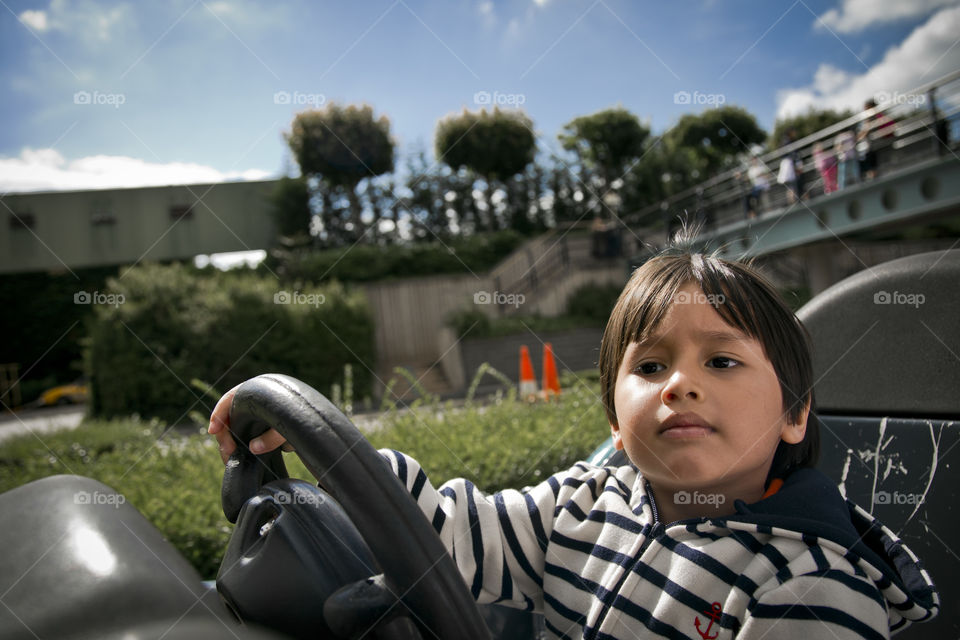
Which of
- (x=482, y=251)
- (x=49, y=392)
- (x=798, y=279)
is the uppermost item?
(x=482, y=251)

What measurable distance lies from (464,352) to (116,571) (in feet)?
47.3

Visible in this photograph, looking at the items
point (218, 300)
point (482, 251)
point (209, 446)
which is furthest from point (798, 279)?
point (209, 446)

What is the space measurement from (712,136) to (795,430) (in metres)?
22.4

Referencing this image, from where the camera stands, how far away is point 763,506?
1.12m

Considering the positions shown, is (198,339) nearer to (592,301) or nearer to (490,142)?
(592,301)

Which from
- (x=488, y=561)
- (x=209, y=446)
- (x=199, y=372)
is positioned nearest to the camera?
(x=488, y=561)

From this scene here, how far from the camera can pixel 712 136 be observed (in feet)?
70.5

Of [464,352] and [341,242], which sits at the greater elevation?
[341,242]

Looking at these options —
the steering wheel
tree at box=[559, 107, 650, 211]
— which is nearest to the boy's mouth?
the steering wheel

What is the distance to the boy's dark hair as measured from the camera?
47.6 inches

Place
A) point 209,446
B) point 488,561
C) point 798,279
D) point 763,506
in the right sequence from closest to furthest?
point 763,506 < point 488,561 < point 209,446 < point 798,279

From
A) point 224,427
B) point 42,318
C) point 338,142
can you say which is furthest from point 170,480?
point 42,318

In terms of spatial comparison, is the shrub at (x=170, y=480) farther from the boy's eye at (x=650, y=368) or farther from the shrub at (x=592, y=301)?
the shrub at (x=592, y=301)

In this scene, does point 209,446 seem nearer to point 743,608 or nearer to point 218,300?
point 743,608
